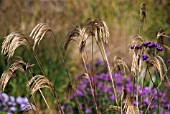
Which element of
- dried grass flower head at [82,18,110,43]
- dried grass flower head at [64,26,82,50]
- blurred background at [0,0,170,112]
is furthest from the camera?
blurred background at [0,0,170,112]

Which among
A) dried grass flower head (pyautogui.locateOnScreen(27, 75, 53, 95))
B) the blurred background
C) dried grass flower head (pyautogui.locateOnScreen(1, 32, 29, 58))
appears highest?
the blurred background

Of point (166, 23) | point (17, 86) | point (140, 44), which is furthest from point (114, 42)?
point (140, 44)

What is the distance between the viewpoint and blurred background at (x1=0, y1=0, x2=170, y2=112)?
7337mm

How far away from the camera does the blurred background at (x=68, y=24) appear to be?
289 inches

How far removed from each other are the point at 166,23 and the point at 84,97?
4401 mm

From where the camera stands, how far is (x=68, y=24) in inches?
382

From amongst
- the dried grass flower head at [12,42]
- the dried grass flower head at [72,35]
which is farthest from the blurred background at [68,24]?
the dried grass flower head at [12,42]

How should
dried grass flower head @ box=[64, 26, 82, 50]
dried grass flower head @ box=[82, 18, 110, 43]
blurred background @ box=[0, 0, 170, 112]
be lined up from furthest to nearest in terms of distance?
1. blurred background @ box=[0, 0, 170, 112]
2. dried grass flower head @ box=[64, 26, 82, 50]
3. dried grass flower head @ box=[82, 18, 110, 43]

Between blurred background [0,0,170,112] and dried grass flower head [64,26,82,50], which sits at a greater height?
blurred background [0,0,170,112]

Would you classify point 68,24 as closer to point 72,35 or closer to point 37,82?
point 72,35

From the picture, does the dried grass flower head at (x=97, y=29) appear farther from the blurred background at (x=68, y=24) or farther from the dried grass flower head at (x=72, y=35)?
the blurred background at (x=68, y=24)

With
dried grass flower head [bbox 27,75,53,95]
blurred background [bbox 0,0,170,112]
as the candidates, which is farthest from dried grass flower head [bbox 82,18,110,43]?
blurred background [bbox 0,0,170,112]

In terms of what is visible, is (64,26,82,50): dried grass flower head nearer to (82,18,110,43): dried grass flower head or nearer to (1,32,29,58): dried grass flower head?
(82,18,110,43): dried grass flower head

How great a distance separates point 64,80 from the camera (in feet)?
24.9
